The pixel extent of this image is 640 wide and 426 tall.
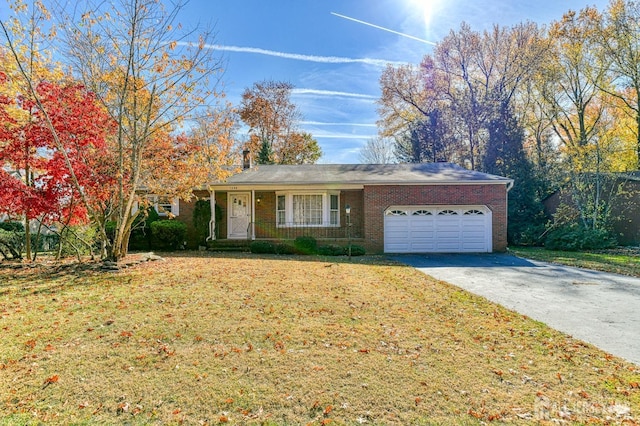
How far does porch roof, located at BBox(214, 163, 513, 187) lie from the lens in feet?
49.1

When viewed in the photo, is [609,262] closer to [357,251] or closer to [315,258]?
[357,251]

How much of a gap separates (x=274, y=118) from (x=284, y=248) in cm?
2001

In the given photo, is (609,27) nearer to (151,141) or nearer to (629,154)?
(629,154)

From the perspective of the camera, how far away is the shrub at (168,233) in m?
14.9

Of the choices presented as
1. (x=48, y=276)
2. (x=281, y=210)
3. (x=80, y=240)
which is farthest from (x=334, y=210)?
(x=48, y=276)

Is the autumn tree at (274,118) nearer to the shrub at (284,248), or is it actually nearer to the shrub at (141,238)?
the shrub at (141,238)

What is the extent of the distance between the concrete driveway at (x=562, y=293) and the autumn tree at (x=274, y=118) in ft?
72.9

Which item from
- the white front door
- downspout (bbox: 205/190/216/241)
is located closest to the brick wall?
the white front door

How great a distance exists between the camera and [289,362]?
388 centimetres

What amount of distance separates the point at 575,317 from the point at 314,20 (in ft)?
46.3

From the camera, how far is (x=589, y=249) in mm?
16484

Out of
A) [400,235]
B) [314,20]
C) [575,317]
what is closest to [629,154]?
[400,235]

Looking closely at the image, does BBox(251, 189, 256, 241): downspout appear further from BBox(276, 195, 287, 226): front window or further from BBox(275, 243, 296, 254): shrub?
BBox(275, 243, 296, 254): shrub

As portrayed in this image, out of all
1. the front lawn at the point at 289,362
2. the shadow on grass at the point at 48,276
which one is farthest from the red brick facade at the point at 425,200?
the shadow on grass at the point at 48,276
